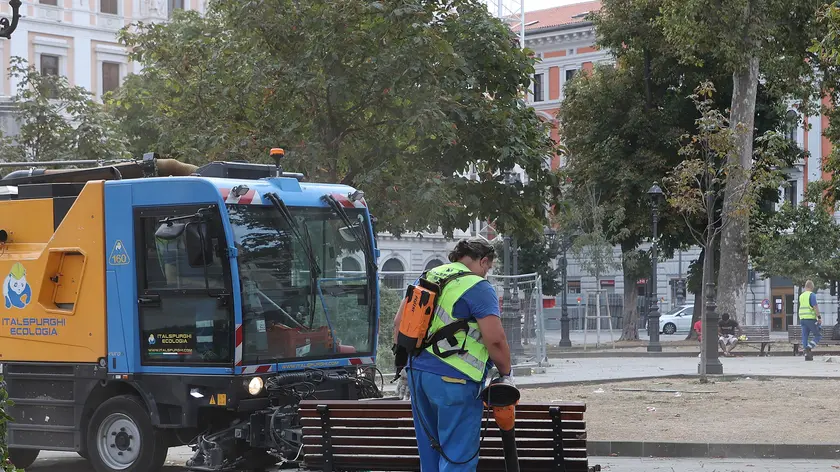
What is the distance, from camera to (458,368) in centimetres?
698

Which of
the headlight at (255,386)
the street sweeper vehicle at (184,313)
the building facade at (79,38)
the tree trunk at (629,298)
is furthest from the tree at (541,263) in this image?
the headlight at (255,386)

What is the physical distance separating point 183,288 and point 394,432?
2932 mm

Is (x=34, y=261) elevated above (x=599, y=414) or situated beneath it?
elevated above

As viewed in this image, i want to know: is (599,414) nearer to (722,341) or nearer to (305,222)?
(305,222)

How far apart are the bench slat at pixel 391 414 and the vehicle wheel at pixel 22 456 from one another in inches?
173

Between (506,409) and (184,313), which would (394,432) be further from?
(184,313)

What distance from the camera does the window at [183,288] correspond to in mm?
10094

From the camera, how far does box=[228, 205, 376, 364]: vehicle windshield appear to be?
33.6 ft

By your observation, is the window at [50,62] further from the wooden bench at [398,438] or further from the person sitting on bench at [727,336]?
the wooden bench at [398,438]

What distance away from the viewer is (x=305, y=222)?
10.8m

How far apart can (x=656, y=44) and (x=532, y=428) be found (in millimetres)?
35648

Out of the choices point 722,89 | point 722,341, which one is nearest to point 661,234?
point 722,89

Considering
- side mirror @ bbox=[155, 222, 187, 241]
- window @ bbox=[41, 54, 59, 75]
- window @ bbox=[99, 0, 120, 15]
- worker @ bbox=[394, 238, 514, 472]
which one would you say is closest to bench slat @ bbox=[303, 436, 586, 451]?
worker @ bbox=[394, 238, 514, 472]

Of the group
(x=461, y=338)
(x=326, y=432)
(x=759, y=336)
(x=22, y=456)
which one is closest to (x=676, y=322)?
(x=759, y=336)
